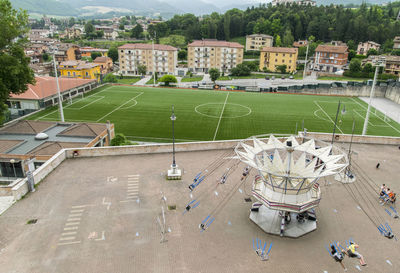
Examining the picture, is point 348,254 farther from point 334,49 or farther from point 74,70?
point 334,49

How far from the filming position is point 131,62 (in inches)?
5650

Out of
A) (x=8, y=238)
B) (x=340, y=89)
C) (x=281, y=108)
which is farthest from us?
(x=340, y=89)

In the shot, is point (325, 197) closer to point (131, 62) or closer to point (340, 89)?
point (340, 89)

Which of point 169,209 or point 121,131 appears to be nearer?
point 169,209

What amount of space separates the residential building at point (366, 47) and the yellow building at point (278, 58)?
43787mm

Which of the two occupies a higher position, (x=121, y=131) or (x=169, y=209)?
(x=169, y=209)

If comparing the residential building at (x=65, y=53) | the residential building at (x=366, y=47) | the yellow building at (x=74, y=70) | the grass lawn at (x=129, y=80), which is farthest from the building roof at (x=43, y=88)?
the residential building at (x=366, y=47)

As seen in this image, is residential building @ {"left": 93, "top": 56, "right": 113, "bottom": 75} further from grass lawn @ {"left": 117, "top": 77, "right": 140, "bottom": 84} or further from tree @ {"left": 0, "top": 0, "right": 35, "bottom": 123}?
tree @ {"left": 0, "top": 0, "right": 35, "bottom": 123}

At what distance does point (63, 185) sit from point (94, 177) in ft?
9.39

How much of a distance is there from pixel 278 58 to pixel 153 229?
132677 mm

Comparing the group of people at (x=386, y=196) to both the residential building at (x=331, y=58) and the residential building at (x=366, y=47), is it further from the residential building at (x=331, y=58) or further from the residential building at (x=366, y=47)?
the residential building at (x=366, y=47)

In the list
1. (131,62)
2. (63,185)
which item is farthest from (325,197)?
(131,62)

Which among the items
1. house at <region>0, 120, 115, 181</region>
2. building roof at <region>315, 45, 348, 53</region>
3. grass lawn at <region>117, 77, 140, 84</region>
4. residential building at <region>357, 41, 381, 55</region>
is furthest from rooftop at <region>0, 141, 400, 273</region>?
residential building at <region>357, 41, 381, 55</region>

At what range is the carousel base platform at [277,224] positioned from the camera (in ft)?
74.9
